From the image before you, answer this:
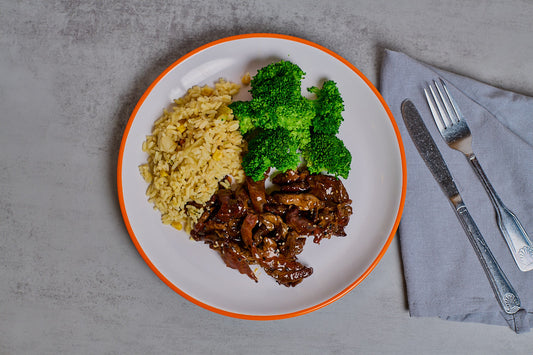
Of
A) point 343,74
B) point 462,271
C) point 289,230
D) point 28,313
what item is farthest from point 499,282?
point 28,313

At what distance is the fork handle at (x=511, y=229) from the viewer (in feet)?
11.8

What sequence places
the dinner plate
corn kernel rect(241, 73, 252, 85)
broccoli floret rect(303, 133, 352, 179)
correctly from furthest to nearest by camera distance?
corn kernel rect(241, 73, 252, 85)
the dinner plate
broccoli floret rect(303, 133, 352, 179)

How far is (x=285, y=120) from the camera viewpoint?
10.4 feet

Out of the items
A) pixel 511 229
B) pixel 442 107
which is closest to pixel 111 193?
pixel 442 107

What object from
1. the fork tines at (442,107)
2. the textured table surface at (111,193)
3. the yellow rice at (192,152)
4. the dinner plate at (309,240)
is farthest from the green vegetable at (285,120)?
the fork tines at (442,107)

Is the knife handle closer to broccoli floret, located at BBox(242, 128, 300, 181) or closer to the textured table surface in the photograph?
the textured table surface

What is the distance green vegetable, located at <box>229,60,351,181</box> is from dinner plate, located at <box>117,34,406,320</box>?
0.29 metres

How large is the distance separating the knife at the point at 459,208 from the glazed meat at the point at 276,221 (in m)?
0.89

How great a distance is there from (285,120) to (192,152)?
0.81 metres

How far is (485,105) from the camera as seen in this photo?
366cm

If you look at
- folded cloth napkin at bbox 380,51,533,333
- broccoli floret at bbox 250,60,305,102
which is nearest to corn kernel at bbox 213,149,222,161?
broccoli floret at bbox 250,60,305,102

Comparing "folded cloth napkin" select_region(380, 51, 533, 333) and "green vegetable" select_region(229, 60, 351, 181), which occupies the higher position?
"green vegetable" select_region(229, 60, 351, 181)

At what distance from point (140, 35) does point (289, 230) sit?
7.54 ft

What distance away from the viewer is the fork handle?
358cm
